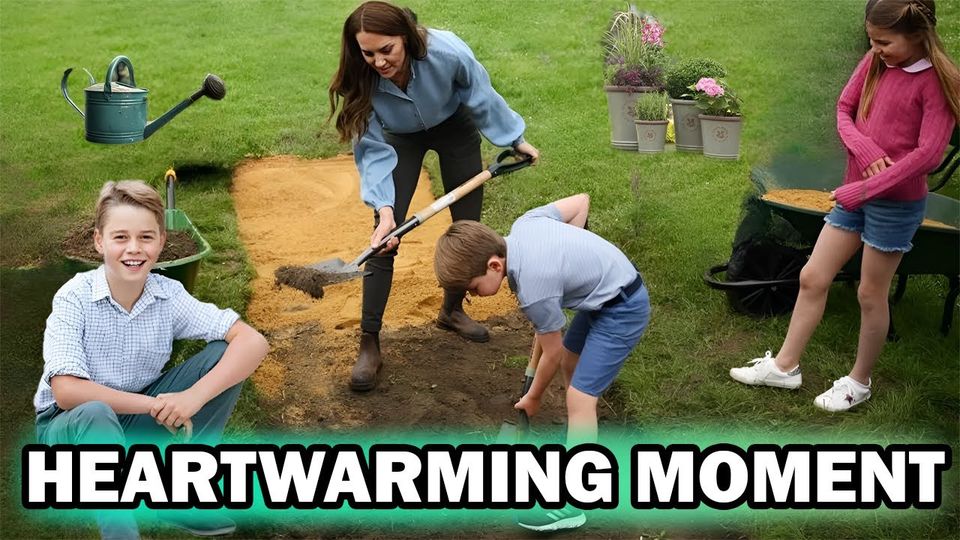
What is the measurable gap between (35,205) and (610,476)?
16.8 feet

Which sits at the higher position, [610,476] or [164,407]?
[164,407]

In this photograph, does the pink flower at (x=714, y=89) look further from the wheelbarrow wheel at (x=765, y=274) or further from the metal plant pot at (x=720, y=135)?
the wheelbarrow wheel at (x=765, y=274)

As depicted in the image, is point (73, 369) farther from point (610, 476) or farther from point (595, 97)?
point (595, 97)

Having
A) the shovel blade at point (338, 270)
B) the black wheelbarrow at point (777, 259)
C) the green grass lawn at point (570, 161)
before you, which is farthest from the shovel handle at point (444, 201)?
the black wheelbarrow at point (777, 259)

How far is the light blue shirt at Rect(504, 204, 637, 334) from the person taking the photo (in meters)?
3.30

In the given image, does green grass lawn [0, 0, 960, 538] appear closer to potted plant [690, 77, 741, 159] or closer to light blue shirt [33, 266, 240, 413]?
light blue shirt [33, 266, 240, 413]

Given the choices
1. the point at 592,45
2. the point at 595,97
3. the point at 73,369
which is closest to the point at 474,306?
the point at 73,369

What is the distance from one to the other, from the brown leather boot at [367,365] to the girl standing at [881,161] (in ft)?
5.82

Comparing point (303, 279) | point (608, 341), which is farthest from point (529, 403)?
point (303, 279)

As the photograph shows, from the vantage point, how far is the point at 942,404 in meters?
4.26

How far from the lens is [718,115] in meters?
5.01

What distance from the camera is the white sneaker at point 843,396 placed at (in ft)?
13.8

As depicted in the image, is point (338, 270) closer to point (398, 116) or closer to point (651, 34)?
point (398, 116)

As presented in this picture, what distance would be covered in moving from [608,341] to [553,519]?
0.64 metres
